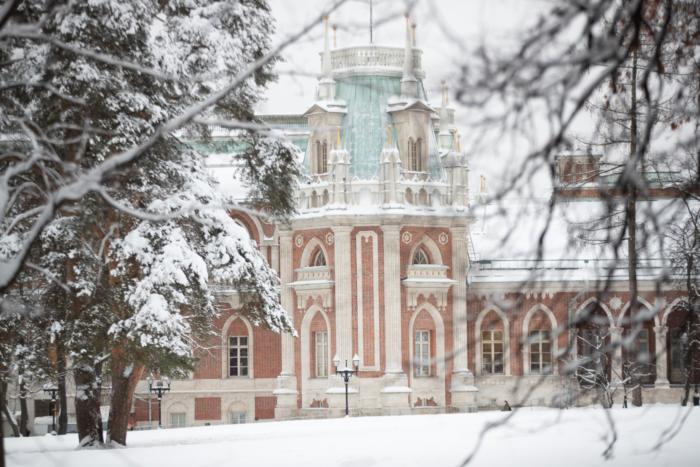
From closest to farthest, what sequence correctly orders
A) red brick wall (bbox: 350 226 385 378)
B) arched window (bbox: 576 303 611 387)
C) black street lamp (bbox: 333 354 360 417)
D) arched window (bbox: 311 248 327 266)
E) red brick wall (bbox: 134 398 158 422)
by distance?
arched window (bbox: 576 303 611 387), black street lamp (bbox: 333 354 360 417), red brick wall (bbox: 350 226 385 378), arched window (bbox: 311 248 327 266), red brick wall (bbox: 134 398 158 422)

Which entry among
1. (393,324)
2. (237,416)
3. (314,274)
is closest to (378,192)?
(314,274)

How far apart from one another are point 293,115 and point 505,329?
12458mm

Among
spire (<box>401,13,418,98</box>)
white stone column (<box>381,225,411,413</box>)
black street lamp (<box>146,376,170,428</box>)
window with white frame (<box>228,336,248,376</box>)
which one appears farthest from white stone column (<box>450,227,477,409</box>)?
black street lamp (<box>146,376,170,428</box>)

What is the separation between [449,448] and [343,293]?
91.1ft

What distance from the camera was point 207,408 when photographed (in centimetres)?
4194

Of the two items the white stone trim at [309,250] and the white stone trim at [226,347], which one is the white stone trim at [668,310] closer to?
the white stone trim at [309,250]

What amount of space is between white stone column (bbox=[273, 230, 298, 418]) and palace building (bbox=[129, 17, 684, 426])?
0.16ft

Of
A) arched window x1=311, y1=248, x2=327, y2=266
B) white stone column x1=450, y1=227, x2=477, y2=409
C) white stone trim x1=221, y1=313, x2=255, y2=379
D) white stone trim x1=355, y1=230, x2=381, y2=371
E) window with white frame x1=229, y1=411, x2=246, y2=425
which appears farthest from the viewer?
white stone trim x1=221, y1=313, x2=255, y2=379

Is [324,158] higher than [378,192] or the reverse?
higher

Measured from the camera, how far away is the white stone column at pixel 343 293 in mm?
38781

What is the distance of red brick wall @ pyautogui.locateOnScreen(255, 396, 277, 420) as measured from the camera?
4184 cm

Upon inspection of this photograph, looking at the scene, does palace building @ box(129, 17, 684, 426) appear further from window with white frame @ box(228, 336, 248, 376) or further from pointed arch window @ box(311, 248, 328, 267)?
window with white frame @ box(228, 336, 248, 376)

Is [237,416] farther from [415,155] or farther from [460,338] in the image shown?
[415,155]

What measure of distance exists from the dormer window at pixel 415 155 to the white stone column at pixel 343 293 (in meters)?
3.13
